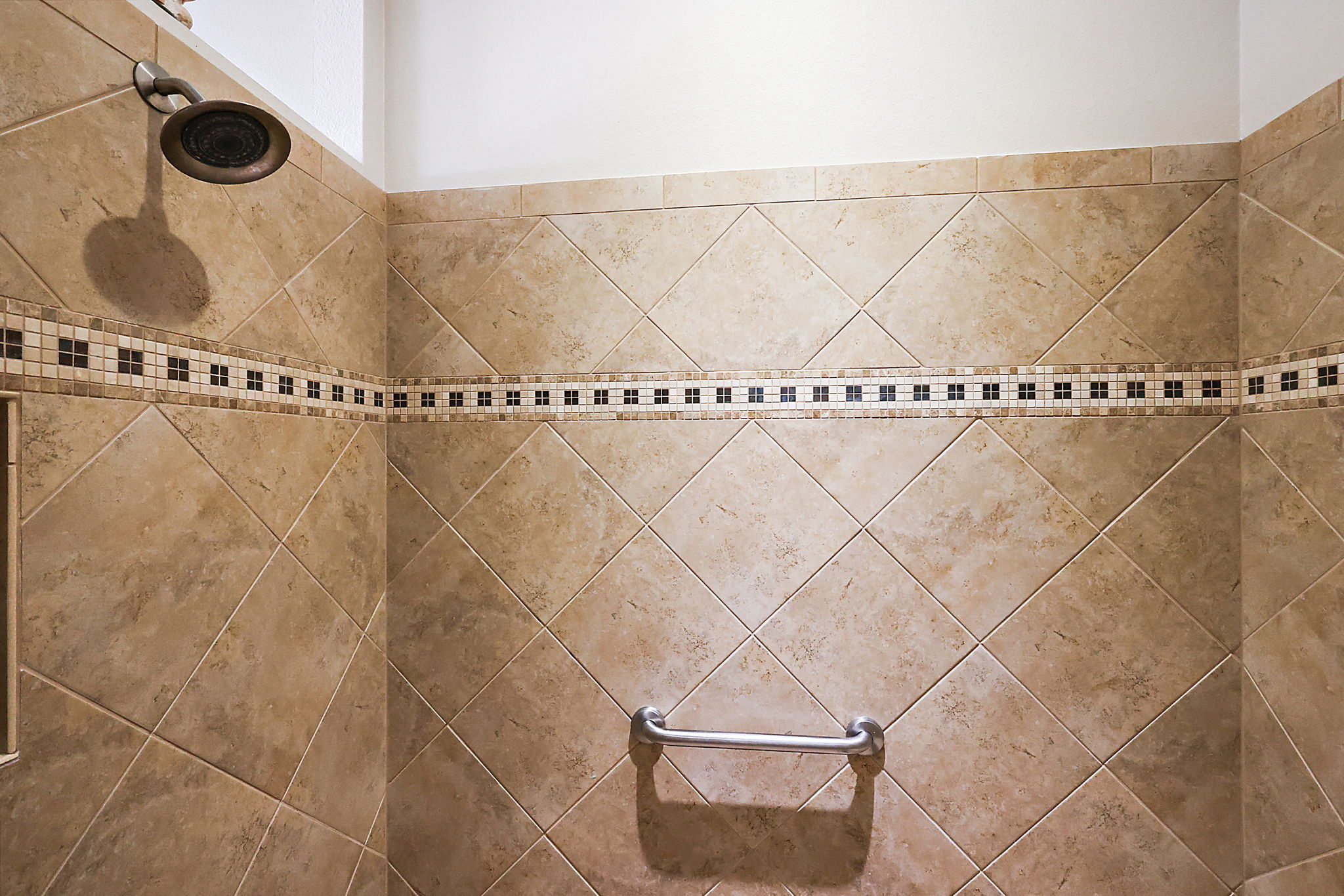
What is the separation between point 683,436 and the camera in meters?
1.34

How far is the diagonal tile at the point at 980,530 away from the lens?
1255 millimetres

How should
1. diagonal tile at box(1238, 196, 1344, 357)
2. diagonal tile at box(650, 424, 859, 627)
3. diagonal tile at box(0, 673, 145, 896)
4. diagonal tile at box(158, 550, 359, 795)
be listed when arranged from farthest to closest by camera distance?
diagonal tile at box(650, 424, 859, 627) → diagonal tile at box(1238, 196, 1344, 357) → diagonal tile at box(158, 550, 359, 795) → diagonal tile at box(0, 673, 145, 896)

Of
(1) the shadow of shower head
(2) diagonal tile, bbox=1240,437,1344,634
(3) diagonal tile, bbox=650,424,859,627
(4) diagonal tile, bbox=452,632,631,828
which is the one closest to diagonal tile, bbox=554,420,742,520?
(3) diagonal tile, bbox=650,424,859,627

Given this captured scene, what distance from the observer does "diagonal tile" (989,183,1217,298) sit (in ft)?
4.06

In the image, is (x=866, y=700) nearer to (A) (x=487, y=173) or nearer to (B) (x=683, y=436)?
(B) (x=683, y=436)

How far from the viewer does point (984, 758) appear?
1.25 metres

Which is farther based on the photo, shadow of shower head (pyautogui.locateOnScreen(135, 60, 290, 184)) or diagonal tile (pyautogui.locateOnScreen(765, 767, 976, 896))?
diagonal tile (pyautogui.locateOnScreen(765, 767, 976, 896))

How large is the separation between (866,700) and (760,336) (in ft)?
2.48

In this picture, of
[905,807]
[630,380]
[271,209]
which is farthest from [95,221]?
[905,807]

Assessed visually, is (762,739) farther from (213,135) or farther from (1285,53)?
(1285,53)

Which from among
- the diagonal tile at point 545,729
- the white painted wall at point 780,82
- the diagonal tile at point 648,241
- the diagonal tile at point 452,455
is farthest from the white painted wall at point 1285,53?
the diagonal tile at point 545,729

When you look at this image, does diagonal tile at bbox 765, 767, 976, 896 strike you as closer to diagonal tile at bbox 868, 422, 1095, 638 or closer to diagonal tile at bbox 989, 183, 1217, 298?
diagonal tile at bbox 868, 422, 1095, 638

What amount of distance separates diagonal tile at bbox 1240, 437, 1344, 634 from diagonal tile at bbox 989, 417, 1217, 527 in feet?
0.39

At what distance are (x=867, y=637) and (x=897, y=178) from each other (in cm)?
91
